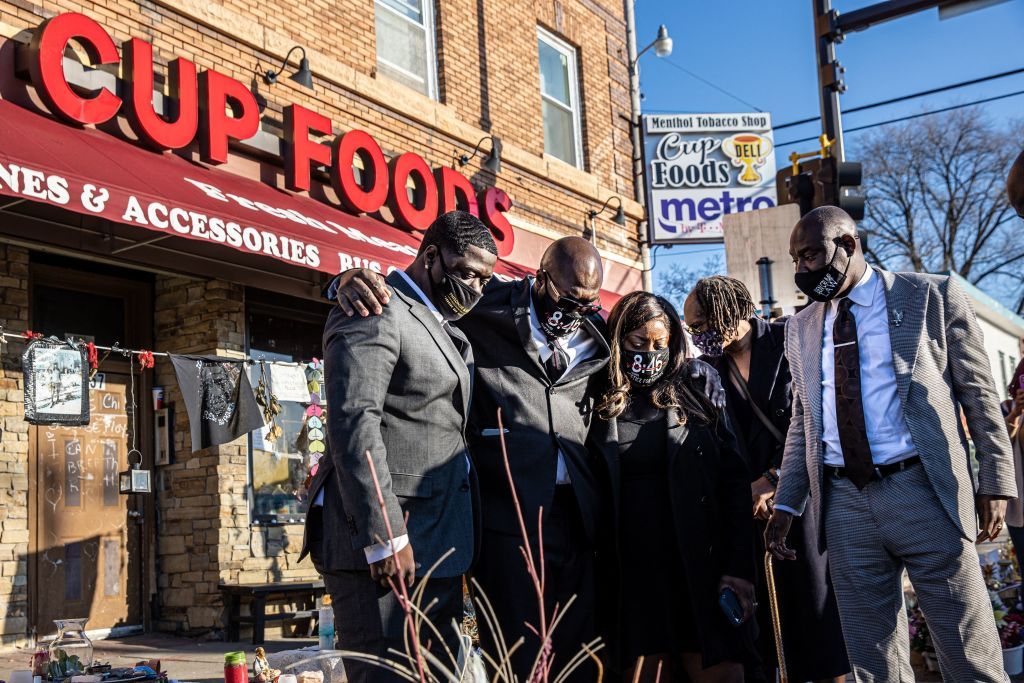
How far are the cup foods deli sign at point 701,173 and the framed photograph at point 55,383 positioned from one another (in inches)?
386

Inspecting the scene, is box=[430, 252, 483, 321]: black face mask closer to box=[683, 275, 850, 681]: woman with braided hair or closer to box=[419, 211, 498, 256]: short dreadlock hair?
box=[419, 211, 498, 256]: short dreadlock hair

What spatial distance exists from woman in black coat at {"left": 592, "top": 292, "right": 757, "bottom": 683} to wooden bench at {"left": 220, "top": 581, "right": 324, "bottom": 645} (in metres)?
5.93

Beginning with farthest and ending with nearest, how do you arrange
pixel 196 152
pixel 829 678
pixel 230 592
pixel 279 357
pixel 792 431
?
1. pixel 279 357
2. pixel 230 592
3. pixel 196 152
4. pixel 829 678
5. pixel 792 431

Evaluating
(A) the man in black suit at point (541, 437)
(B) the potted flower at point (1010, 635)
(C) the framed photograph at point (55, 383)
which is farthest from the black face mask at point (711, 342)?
(C) the framed photograph at point (55, 383)

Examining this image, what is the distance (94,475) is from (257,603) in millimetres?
1820

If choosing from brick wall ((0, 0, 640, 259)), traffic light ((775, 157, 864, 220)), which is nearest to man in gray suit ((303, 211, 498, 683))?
brick wall ((0, 0, 640, 259))

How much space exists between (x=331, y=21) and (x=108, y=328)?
3.89 m

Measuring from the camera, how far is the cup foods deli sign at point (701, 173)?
1588 centimetres

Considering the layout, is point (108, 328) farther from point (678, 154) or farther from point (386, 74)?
point (678, 154)

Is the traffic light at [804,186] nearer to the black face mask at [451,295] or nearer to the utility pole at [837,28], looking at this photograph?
the utility pole at [837,28]

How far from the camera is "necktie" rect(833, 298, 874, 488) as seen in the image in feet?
12.9

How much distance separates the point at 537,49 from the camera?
46.9 feet

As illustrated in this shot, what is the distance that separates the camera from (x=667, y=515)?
13.2ft

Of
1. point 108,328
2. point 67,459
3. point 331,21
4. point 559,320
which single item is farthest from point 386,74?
point 559,320
